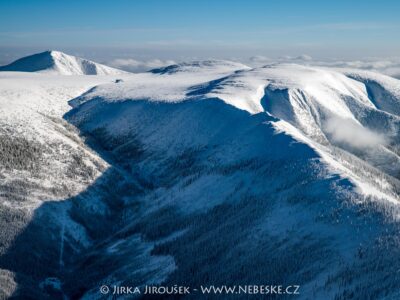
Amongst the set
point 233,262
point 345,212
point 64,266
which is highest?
point 345,212

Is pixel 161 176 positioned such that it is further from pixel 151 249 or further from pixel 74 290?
pixel 74 290

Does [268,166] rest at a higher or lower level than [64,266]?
higher

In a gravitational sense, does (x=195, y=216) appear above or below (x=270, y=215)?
below

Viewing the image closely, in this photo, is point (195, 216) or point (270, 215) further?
point (195, 216)

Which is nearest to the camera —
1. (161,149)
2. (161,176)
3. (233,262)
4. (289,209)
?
(233,262)

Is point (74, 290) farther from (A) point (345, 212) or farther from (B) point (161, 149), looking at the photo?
(B) point (161, 149)

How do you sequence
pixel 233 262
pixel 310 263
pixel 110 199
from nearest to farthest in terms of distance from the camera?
pixel 310 263, pixel 233 262, pixel 110 199

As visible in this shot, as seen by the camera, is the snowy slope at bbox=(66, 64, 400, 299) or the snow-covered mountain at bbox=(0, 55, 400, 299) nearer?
the snowy slope at bbox=(66, 64, 400, 299)

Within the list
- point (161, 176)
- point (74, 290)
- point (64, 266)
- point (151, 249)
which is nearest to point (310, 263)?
point (151, 249)

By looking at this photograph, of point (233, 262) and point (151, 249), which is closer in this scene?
point (233, 262)

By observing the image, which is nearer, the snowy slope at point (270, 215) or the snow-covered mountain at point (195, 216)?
the snowy slope at point (270, 215)
